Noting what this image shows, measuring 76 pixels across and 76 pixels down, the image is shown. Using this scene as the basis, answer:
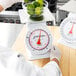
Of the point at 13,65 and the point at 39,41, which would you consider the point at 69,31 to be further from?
the point at 13,65

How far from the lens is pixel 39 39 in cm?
109

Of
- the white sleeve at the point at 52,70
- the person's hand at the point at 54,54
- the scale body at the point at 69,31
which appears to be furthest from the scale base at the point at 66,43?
the white sleeve at the point at 52,70

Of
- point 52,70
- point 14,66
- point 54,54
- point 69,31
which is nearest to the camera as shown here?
point 14,66

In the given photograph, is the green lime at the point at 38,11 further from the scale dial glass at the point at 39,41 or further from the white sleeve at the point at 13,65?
the white sleeve at the point at 13,65

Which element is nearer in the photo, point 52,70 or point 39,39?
point 52,70

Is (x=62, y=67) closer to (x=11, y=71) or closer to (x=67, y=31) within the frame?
(x=67, y=31)

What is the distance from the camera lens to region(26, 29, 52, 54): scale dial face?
3.57 feet

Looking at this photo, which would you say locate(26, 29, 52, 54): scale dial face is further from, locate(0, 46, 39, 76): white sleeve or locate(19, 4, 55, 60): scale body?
locate(0, 46, 39, 76): white sleeve

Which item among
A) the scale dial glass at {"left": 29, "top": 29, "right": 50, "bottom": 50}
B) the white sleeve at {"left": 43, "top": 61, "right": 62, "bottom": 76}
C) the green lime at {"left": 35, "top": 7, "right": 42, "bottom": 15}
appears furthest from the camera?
the scale dial glass at {"left": 29, "top": 29, "right": 50, "bottom": 50}

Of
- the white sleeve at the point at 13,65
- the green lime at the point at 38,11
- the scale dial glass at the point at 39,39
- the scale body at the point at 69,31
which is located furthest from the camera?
the scale body at the point at 69,31

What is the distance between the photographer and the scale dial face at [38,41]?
3.57 ft

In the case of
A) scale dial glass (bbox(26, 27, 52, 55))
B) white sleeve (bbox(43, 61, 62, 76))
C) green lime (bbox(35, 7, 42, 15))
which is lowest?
white sleeve (bbox(43, 61, 62, 76))

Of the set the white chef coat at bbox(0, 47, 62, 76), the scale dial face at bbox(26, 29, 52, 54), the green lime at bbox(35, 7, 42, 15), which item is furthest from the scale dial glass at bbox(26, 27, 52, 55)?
the white chef coat at bbox(0, 47, 62, 76)

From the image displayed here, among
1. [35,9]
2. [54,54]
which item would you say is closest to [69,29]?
[54,54]
